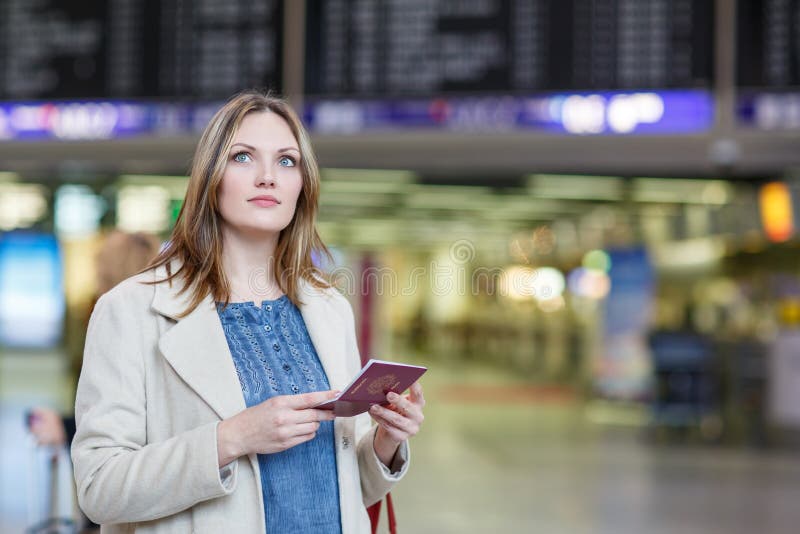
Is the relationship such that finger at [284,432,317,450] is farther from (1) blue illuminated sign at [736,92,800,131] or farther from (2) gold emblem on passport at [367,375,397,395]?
(1) blue illuminated sign at [736,92,800,131]

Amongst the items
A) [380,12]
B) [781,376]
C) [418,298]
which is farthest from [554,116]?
[418,298]

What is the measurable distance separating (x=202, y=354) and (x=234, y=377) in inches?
2.2

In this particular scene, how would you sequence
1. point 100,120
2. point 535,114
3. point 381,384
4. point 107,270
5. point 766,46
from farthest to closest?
point 100,120 < point 535,114 < point 766,46 < point 107,270 < point 381,384

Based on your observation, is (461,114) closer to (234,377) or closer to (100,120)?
(100,120)

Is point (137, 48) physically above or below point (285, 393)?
above

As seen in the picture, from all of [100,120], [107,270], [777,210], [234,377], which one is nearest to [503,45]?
[100,120]

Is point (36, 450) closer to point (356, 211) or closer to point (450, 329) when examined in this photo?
point (356, 211)

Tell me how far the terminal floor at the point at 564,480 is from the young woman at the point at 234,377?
2411 mm

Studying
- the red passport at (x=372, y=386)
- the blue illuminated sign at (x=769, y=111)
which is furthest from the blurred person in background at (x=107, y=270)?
the blue illuminated sign at (x=769, y=111)

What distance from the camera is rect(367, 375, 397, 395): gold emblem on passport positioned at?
1.26 meters

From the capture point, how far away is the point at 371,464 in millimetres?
1463

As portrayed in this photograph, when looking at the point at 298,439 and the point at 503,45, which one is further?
the point at 503,45

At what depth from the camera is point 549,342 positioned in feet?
45.4

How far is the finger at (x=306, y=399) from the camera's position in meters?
1.18
